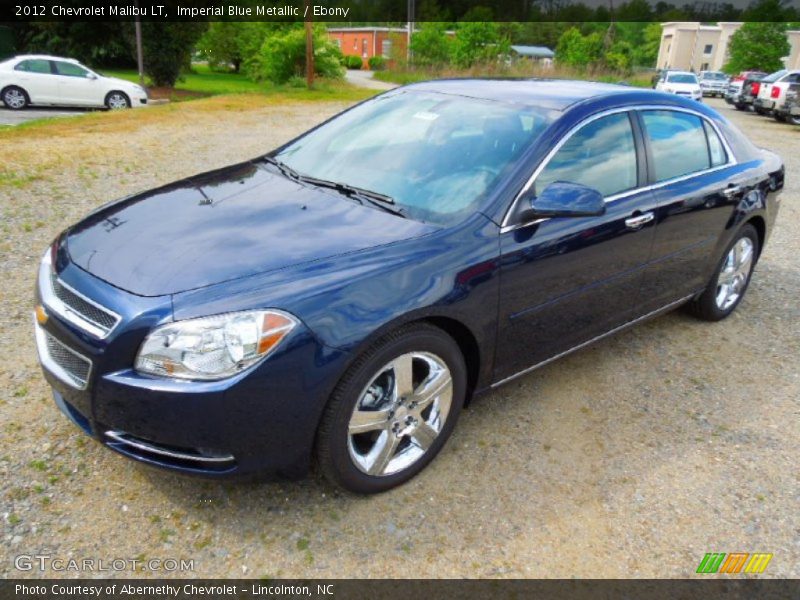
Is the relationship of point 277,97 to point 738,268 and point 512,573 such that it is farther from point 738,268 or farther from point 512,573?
point 512,573

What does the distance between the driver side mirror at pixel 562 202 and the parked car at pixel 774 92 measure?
2041 cm

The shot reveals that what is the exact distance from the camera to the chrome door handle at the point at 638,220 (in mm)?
3387

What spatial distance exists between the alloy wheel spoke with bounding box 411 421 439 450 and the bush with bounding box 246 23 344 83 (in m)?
26.4

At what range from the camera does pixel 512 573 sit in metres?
2.39

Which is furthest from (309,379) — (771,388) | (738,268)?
(738,268)

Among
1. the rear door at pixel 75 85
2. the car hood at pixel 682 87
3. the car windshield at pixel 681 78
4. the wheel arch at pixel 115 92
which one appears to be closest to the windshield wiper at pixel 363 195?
the rear door at pixel 75 85

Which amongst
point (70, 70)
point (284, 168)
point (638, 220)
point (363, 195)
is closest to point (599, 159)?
point (638, 220)

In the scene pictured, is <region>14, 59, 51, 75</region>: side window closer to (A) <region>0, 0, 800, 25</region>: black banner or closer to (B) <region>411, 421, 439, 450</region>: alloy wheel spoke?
(A) <region>0, 0, 800, 25</region>: black banner

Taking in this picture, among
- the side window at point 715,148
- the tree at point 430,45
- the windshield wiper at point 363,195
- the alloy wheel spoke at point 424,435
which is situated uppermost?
the tree at point 430,45

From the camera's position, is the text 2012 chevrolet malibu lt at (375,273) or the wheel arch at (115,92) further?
the wheel arch at (115,92)

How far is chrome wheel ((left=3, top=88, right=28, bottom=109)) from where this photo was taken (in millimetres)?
16031

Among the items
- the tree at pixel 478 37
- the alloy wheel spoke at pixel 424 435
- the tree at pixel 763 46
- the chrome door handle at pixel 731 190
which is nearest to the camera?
the alloy wheel spoke at pixel 424 435

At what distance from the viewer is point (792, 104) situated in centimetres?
1867

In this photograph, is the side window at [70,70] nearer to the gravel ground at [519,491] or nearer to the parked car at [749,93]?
the gravel ground at [519,491]
